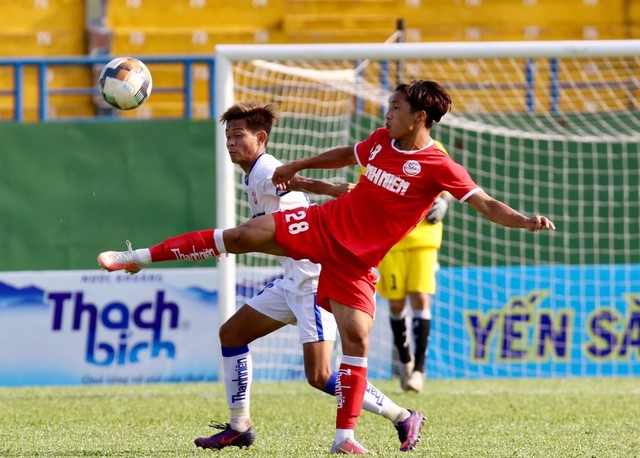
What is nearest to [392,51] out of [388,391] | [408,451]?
[388,391]

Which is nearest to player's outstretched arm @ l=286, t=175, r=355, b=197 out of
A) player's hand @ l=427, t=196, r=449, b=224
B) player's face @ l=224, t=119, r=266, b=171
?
player's face @ l=224, t=119, r=266, b=171

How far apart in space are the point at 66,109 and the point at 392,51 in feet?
22.9

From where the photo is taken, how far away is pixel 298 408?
827 centimetres

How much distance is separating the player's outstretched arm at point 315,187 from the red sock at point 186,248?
33.5 inches

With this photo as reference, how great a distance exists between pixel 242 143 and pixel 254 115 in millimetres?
192

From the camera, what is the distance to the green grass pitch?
20.0 ft

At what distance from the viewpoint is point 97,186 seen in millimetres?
11234

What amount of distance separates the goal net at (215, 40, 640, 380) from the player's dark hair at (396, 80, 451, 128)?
199 inches

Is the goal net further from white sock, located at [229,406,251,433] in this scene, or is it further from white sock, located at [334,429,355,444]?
white sock, located at [334,429,355,444]

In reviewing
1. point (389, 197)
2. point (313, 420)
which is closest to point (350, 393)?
point (389, 197)

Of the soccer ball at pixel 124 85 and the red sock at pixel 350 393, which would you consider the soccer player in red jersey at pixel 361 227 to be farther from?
the soccer ball at pixel 124 85

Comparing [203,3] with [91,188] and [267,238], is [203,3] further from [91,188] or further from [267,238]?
[267,238]

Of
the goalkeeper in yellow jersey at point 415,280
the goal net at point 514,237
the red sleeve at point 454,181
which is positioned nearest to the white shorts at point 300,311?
the red sleeve at point 454,181

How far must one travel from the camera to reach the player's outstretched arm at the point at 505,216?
214 inches
